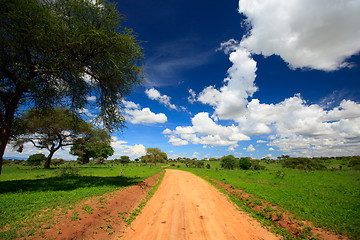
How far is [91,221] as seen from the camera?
22.4 feet

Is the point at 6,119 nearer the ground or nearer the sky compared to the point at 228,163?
nearer the sky

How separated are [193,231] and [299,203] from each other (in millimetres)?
9315

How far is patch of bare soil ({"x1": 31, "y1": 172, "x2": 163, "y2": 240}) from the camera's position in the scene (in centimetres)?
569

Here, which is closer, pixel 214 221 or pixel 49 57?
pixel 214 221

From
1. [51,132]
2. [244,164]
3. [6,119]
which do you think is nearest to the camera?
[6,119]

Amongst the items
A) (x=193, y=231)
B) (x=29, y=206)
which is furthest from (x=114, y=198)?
(x=193, y=231)

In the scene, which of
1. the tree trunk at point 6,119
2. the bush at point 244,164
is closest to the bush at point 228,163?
the bush at point 244,164

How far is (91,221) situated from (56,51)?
1058 cm

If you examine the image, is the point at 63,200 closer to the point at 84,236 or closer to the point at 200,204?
the point at 84,236

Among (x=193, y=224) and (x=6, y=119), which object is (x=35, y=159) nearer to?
(x=6, y=119)

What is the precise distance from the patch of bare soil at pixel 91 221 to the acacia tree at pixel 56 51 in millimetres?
7562

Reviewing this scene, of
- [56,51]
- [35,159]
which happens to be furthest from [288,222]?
[35,159]

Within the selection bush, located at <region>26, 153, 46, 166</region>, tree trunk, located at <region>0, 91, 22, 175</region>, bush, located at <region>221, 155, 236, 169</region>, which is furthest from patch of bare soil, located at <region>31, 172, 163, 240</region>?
bush, located at <region>221, 155, 236, 169</region>

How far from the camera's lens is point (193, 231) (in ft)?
22.1
